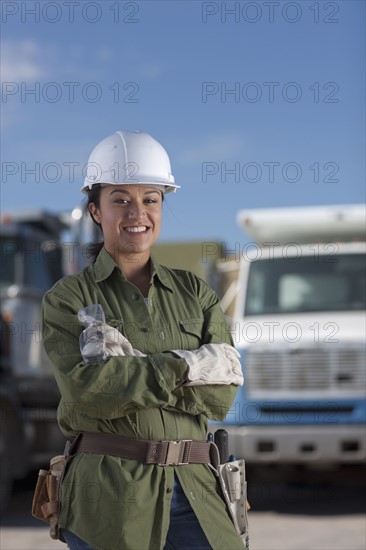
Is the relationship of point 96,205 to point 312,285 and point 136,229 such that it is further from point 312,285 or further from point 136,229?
point 312,285

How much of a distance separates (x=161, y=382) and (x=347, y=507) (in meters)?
6.67

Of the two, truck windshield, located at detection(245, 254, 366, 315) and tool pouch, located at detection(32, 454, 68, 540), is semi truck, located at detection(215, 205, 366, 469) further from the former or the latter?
tool pouch, located at detection(32, 454, 68, 540)

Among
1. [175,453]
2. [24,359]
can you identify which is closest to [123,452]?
[175,453]

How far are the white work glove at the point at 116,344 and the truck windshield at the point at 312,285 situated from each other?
6.52m

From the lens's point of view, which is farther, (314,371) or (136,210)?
(314,371)

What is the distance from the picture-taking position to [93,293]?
2811 millimetres

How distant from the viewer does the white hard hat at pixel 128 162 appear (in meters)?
2.92

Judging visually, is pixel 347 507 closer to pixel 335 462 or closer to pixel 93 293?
pixel 335 462

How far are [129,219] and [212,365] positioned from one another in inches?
19.6

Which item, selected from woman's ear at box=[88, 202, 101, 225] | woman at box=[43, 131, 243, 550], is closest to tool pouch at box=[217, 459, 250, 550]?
woman at box=[43, 131, 243, 550]

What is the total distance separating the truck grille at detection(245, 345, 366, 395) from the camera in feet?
27.9

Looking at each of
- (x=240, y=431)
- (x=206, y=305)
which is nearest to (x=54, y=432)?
(x=240, y=431)

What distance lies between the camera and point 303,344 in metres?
8.54

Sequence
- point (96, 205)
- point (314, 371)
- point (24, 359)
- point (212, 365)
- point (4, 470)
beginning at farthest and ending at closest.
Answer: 1. point (24, 359)
2. point (314, 371)
3. point (4, 470)
4. point (96, 205)
5. point (212, 365)
